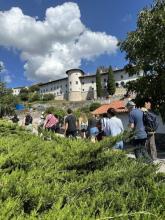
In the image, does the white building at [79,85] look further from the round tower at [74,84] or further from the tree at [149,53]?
the tree at [149,53]

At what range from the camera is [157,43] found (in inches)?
926

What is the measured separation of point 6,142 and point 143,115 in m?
7.87

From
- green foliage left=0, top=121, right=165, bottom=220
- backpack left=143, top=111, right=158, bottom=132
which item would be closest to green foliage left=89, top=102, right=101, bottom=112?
backpack left=143, top=111, right=158, bottom=132

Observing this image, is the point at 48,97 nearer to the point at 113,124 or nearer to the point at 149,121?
the point at 149,121

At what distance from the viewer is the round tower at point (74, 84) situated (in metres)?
134

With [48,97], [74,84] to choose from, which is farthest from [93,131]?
[48,97]

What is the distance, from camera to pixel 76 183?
2.93 meters

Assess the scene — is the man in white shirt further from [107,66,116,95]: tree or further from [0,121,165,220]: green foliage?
[107,66,116,95]: tree

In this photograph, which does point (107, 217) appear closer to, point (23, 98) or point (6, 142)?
point (6, 142)

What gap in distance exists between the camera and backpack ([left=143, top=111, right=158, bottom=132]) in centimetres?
1182

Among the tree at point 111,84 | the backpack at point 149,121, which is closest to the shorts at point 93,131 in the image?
the backpack at point 149,121

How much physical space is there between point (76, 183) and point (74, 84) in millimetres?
133258

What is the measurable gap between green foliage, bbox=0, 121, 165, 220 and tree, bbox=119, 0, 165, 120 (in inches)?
802

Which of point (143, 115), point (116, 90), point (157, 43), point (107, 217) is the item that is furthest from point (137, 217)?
point (116, 90)
